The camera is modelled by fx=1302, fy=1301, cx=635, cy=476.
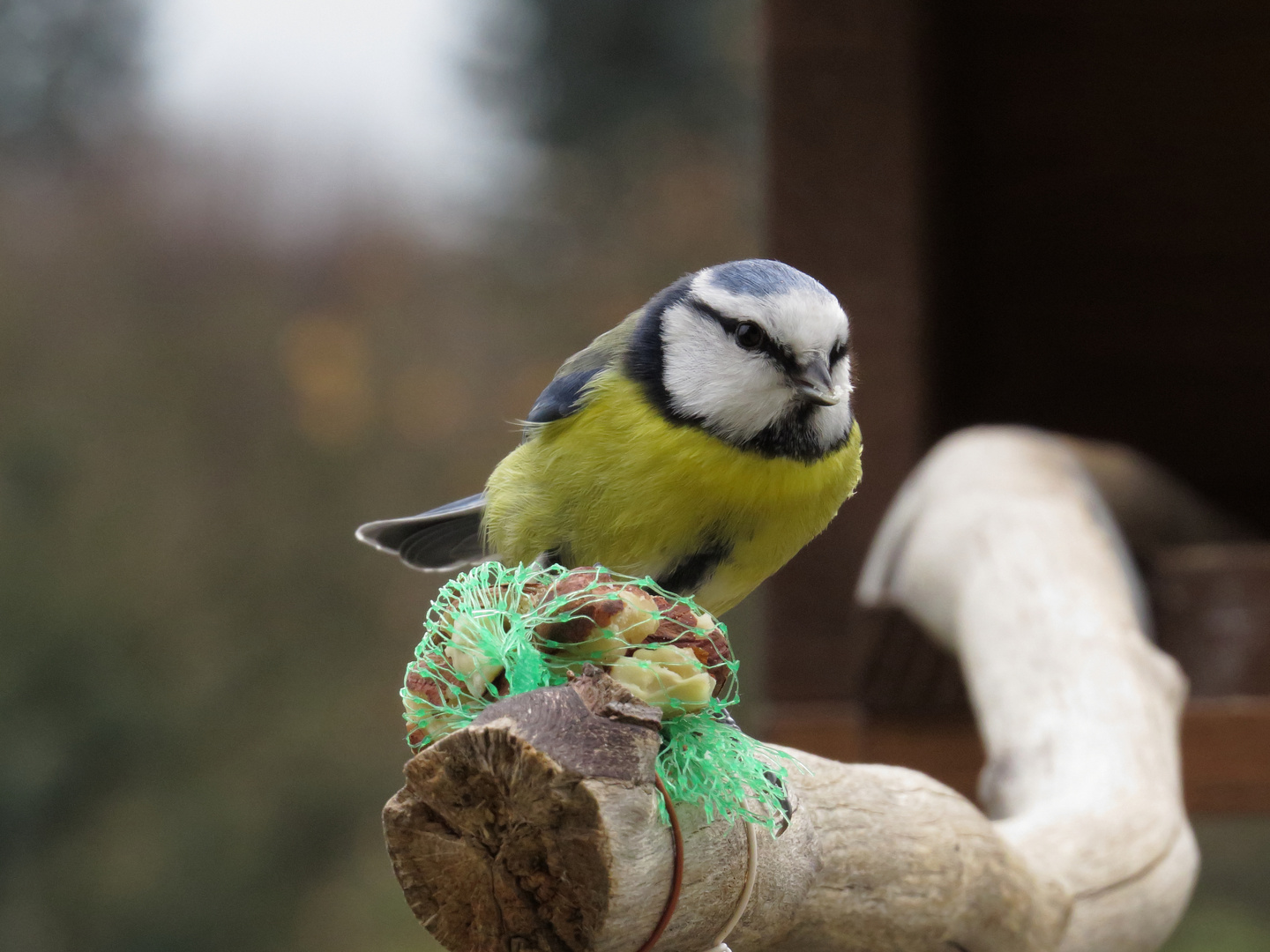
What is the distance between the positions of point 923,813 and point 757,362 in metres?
0.31

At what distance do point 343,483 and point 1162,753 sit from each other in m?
3.22

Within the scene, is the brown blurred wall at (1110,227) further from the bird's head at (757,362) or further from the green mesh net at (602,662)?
the green mesh net at (602,662)

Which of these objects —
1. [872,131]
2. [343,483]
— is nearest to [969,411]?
[872,131]

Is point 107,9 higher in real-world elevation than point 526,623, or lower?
higher

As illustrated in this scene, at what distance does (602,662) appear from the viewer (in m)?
0.59

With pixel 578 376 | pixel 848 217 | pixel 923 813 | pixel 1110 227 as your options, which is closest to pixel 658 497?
pixel 578 376

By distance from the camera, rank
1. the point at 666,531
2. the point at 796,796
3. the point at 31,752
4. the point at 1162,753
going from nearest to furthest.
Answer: the point at 796,796 → the point at 666,531 → the point at 1162,753 → the point at 31,752

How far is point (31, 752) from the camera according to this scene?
3518 millimetres

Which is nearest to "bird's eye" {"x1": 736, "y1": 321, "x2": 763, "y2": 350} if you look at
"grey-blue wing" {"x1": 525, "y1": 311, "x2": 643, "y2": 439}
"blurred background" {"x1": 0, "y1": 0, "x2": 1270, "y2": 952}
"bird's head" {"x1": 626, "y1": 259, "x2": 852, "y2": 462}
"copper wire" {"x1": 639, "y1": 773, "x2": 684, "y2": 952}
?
"bird's head" {"x1": 626, "y1": 259, "x2": 852, "y2": 462}

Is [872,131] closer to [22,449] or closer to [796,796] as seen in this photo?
[796,796]

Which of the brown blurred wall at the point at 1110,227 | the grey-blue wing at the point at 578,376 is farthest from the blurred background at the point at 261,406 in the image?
the grey-blue wing at the point at 578,376

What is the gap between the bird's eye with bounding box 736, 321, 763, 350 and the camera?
0.88m

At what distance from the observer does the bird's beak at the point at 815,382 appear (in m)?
0.86

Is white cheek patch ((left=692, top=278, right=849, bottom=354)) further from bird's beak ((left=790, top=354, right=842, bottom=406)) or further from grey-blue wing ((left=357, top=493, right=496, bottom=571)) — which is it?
grey-blue wing ((left=357, top=493, right=496, bottom=571))
